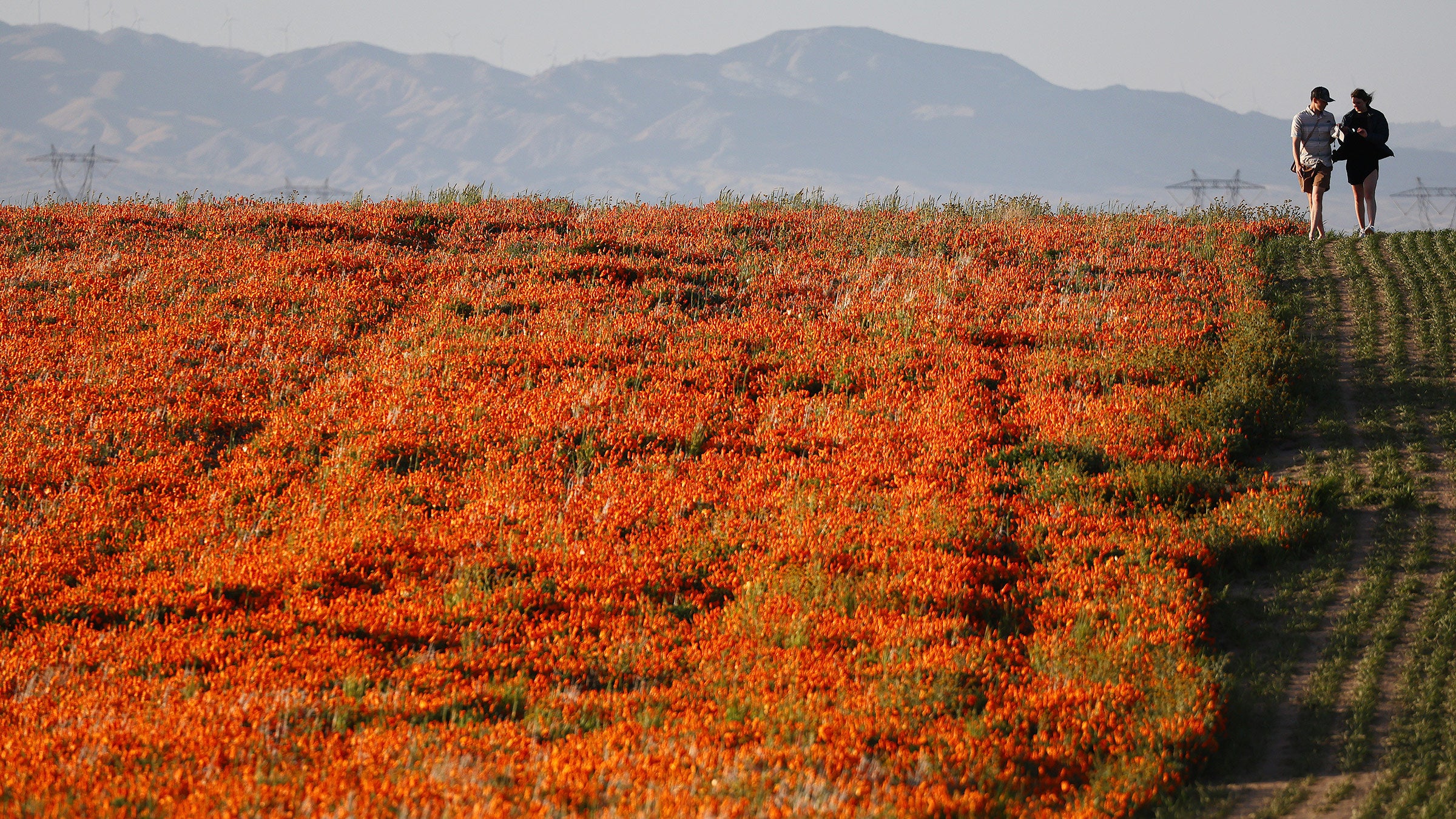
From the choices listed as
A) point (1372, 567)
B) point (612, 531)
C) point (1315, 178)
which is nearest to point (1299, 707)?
point (1372, 567)

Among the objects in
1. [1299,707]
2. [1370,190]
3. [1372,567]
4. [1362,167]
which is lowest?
[1299,707]

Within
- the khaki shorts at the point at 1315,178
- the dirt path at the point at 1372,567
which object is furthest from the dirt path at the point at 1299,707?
the khaki shorts at the point at 1315,178

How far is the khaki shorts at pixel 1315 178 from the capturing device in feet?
55.8

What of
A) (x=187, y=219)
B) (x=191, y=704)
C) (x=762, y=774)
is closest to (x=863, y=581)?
(x=762, y=774)

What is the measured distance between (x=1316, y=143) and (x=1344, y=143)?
413 millimetres

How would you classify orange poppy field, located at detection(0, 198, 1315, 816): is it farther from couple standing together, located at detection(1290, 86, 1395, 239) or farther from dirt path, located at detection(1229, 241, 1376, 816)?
couple standing together, located at detection(1290, 86, 1395, 239)

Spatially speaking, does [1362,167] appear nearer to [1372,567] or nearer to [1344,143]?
[1344,143]

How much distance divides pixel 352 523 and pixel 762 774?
4171mm

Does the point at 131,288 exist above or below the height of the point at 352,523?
above

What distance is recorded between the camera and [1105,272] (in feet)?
50.7

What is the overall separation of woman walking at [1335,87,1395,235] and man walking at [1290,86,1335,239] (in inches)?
7.6

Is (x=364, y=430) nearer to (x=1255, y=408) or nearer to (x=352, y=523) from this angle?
(x=352, y=523)

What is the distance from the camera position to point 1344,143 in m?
16.9

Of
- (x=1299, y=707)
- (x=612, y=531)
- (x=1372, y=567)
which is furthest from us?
(x=612, y=531)
